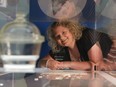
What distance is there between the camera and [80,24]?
1200 millimetres

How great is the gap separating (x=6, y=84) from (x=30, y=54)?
0.15 metres

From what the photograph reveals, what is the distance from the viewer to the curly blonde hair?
3.88ft

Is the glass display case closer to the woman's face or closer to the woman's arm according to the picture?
the woman's arm

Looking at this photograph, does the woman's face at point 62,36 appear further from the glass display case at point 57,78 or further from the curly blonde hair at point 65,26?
the glass display case at point 57,78

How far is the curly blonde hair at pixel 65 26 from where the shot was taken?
3.88ft

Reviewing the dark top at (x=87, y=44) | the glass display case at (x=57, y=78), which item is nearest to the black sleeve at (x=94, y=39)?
the dark top at (x=87, y=44)

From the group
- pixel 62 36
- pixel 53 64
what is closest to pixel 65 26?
pixel 62 36

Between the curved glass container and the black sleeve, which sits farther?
the black sleeve

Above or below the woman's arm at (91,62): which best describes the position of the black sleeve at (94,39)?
above

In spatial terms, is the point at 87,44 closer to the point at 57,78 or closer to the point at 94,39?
the point at 94,39

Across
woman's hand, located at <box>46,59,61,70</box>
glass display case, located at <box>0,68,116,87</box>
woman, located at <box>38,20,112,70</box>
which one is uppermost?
woman, located at <box>38,20,112,70</box>

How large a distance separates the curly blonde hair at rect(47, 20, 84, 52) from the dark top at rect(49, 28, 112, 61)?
0.07ft

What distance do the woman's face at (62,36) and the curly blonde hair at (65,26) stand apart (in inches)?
0.5

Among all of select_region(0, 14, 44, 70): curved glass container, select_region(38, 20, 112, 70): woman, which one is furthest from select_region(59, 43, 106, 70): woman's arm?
select_region(0, 14, 44, 70): curved glass container
